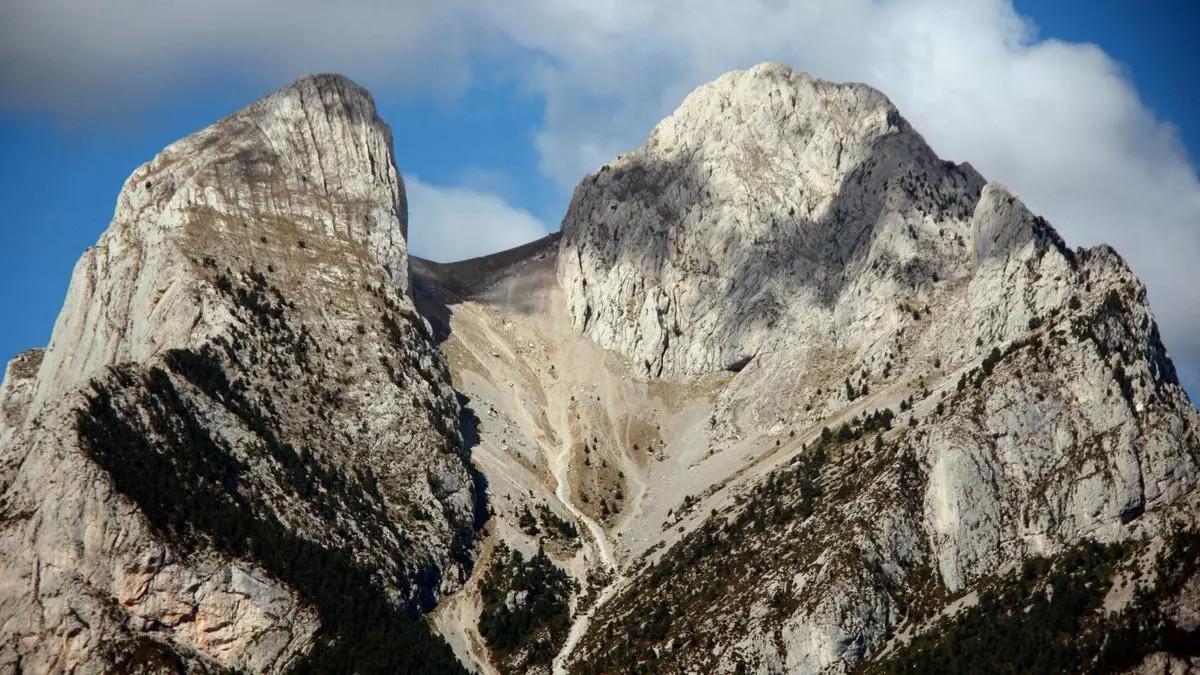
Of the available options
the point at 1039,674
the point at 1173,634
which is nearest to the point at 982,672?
the point at 1039,674

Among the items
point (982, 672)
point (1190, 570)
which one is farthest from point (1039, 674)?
point (1190, 570)

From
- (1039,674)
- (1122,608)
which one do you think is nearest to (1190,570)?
(1122,608)

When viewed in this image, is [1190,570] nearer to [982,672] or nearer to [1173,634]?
[1173,634]

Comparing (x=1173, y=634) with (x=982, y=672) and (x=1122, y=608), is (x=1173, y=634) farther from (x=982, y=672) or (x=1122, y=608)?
(x=982, y=672)

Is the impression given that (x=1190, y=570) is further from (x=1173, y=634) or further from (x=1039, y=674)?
(x=1039, y=674)

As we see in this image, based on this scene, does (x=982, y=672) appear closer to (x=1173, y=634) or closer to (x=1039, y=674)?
(x=1039, y=674)
